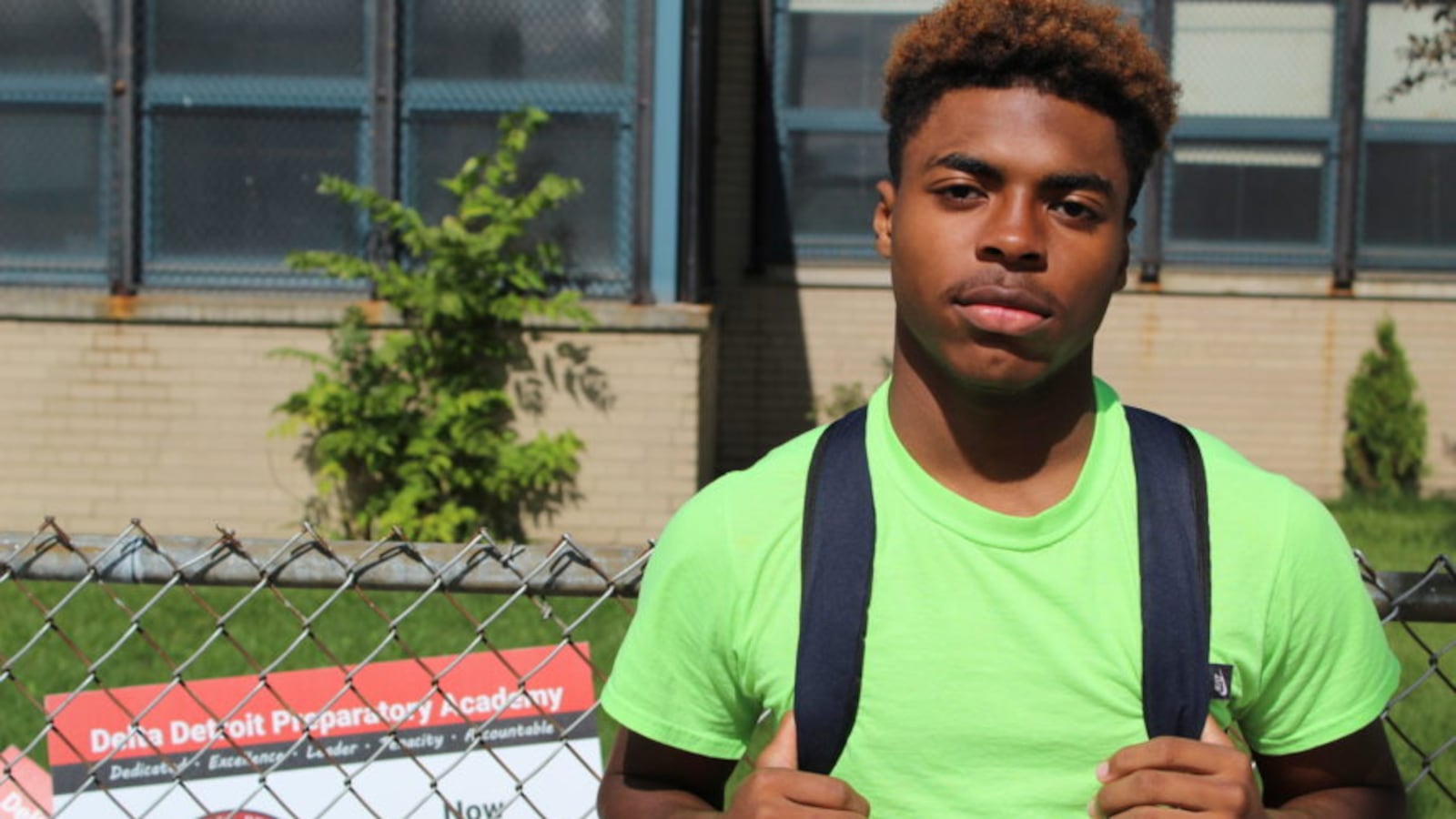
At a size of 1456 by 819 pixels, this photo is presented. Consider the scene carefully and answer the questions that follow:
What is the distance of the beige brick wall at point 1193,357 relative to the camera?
10.7 metres

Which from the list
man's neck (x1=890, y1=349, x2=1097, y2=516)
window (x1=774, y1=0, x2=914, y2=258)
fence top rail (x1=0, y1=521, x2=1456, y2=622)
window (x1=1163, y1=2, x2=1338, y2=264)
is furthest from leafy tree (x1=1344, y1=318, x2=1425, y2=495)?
man's neck (x1=890, y1=349, x2=1097, y2=516)

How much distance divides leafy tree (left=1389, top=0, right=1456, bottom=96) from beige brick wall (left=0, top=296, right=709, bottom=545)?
15.2 feet

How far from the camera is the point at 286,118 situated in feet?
26.6

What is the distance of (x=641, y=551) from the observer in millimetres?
2488

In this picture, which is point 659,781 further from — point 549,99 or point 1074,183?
point 549,99

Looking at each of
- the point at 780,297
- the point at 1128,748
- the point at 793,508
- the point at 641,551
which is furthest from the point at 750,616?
the point at 780,297

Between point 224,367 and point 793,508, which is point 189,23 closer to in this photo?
point 224,367

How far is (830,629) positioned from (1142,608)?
0.97ft

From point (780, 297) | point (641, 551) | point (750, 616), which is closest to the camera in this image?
point (750, 616)

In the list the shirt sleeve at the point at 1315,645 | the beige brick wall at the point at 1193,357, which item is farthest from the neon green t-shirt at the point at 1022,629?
the beige brick wall at the point at 1193,357

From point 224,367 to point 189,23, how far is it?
5.43 ft

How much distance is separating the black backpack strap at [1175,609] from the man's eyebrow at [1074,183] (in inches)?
12.1

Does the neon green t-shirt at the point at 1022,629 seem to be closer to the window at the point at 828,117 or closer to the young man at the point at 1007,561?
the young man at the point at 1007,561

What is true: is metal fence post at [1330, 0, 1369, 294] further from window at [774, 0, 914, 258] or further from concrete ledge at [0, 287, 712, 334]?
concrete ledge at [0, 287, 712, 334]
